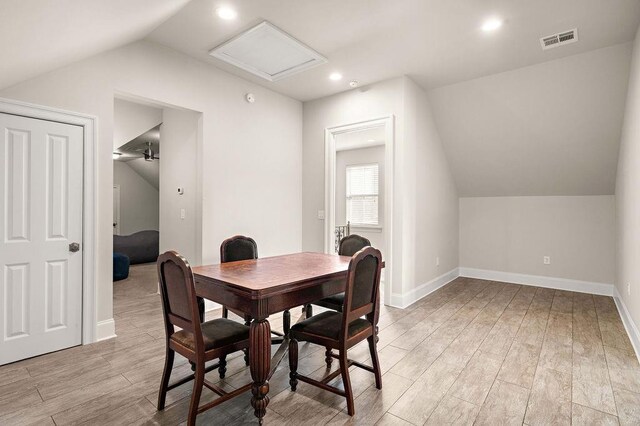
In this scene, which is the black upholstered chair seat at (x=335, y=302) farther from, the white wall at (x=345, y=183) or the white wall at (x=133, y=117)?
the white wall at (x=133, y=117)

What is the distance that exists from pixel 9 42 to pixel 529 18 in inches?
148

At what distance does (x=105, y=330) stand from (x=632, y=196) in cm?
511

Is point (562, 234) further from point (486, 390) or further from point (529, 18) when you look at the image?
point (486, 390)

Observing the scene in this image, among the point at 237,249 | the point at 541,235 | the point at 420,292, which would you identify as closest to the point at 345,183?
the point at 420,292

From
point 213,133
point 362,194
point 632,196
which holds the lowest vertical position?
point 632,196

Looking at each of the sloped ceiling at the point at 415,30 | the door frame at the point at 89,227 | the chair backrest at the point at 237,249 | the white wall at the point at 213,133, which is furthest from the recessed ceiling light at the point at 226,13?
the chair backrest at the point at 237,249

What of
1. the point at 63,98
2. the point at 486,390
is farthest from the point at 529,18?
the point at 63,98

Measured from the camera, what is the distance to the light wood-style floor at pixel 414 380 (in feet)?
6.38

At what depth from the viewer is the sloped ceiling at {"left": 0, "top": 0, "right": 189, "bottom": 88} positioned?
1.67 meters

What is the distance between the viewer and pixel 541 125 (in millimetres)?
4344

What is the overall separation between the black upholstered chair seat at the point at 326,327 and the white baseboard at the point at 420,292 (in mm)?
1972

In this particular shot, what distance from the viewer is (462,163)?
5.32 meters

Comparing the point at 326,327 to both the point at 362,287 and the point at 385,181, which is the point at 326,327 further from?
the point at 385,181

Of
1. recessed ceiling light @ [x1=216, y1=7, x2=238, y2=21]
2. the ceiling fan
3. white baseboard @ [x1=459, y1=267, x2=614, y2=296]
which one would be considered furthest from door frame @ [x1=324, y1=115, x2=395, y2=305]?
the ceiling fan
